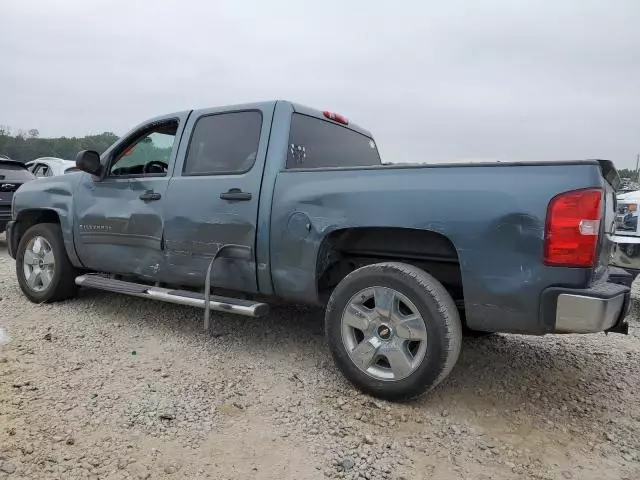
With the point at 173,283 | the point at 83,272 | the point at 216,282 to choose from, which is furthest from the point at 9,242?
the point at 216,282

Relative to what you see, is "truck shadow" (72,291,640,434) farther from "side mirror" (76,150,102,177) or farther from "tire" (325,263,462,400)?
"side mirror" (76,150,102,177)

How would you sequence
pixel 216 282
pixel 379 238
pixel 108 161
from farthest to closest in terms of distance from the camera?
pixel 108 161
pixel 216 282
pixel 379 238

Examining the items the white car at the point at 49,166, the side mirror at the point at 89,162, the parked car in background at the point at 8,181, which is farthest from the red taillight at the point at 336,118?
the white car at the point at 49,166

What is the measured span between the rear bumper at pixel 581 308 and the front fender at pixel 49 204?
13.4 ft

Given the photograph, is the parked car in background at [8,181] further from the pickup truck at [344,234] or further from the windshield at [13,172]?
the pickup truck at [344,234]

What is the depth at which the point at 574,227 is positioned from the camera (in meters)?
2.46

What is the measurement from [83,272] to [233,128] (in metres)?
2.36

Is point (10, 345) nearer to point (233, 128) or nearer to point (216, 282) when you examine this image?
point (216, 282)

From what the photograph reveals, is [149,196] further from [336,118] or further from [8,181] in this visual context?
[8,181]

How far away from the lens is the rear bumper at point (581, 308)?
242 centimetres

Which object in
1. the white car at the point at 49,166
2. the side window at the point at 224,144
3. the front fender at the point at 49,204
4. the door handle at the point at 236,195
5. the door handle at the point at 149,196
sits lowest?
the front fender at the point at 49,204

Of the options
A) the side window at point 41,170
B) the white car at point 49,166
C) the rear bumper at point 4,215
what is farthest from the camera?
the side window at point 41,170

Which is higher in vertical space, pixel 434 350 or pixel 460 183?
pixel 460 183

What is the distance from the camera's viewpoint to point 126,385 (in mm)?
3131
